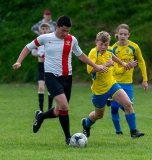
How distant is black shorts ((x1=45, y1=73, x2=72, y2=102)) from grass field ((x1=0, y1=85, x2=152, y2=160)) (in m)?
0.72

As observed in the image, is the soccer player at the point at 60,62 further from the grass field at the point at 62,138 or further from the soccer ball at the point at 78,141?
the grass field at the point at 62,138

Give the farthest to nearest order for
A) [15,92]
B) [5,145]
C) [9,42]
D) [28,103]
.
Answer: [9,42] < [15,92] < [28,103] < [5,145]

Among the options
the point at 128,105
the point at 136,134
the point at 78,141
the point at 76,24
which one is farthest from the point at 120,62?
the point at 76,24

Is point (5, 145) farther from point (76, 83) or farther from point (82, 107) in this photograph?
point (76, 83)

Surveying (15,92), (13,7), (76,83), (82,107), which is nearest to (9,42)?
(13,7)

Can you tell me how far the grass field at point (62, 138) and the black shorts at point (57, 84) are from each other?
0.72 m

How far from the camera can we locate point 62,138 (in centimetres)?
924

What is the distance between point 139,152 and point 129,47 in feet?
9.44

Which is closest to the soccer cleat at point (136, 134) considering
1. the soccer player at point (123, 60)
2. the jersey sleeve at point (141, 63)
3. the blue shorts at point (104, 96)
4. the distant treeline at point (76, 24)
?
the blue shorts at point (104, 96)

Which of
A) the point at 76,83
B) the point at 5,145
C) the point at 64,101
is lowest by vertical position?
the point at 76,83

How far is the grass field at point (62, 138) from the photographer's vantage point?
7324 mm

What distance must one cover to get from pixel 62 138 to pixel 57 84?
1114 mm

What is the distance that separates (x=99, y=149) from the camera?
7.88m

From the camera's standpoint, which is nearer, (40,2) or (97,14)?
(97,14)
